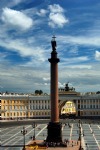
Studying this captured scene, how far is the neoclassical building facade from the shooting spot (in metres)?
126

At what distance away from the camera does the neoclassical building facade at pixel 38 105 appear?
4966 inches

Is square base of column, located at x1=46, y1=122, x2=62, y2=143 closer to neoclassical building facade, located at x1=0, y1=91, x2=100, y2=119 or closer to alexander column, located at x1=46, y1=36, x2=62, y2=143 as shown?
alexander column, located at x1=46, y1=36, x2=62, y2=143

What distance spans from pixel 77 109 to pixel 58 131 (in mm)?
75254

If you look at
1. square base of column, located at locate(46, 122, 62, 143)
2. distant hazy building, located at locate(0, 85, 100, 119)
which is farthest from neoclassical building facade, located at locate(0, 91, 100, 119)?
square base of column, located at locate(46, 122, 62, 143)

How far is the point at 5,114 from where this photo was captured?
125m

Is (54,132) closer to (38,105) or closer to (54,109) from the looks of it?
(54,109)

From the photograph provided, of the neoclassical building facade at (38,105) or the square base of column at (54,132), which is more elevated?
the neoclassical building facade at (38,105)

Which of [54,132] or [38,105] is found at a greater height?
[38,105]

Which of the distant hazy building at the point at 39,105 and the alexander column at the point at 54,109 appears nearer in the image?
the alexander column at the point at 54,109

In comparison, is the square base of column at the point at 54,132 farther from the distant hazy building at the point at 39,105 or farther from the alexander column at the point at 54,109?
the distant hazy building at the point at 39,105

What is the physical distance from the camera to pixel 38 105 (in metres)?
130

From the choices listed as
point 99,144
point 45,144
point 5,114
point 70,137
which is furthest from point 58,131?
point 5,114

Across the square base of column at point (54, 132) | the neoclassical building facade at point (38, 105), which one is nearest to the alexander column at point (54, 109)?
the square base of column at point (54, 132)

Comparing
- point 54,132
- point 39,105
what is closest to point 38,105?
point 39,105
